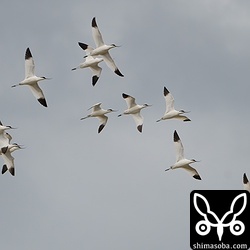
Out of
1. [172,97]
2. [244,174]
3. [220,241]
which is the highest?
[172,97]

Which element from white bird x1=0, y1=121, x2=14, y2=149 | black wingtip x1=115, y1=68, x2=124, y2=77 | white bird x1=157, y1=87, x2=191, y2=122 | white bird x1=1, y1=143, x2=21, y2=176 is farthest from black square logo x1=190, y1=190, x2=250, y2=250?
black wingtip x1=115, y1=68, x2=124, y2=77

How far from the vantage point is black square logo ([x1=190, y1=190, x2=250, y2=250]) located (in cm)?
3002

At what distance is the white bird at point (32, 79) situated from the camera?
45125 mm

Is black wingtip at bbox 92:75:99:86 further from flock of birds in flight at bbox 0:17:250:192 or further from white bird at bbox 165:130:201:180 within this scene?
white bird at bbox 165:130:201:180

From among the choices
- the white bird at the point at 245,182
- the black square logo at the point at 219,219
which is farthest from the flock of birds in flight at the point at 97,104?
the black square logo at the point at 219,219

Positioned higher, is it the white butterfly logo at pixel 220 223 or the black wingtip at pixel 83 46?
the black wingtip at pixel 83 46

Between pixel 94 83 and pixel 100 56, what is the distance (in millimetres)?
1140

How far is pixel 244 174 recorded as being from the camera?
4122 cm

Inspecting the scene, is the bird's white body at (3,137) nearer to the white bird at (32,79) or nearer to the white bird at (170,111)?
the white bird at (32,79)

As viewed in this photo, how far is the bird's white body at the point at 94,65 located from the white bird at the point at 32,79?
1.98 meters

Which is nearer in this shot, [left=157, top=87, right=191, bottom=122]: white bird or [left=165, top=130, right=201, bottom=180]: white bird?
[left=165, top=130, right=201, bottom=180]: white bird

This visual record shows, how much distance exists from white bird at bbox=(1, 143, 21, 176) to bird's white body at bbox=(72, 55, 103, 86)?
3.84 meters

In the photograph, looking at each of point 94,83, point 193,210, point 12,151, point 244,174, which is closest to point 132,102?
point 94,83

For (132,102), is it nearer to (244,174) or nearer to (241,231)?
(244,174)
